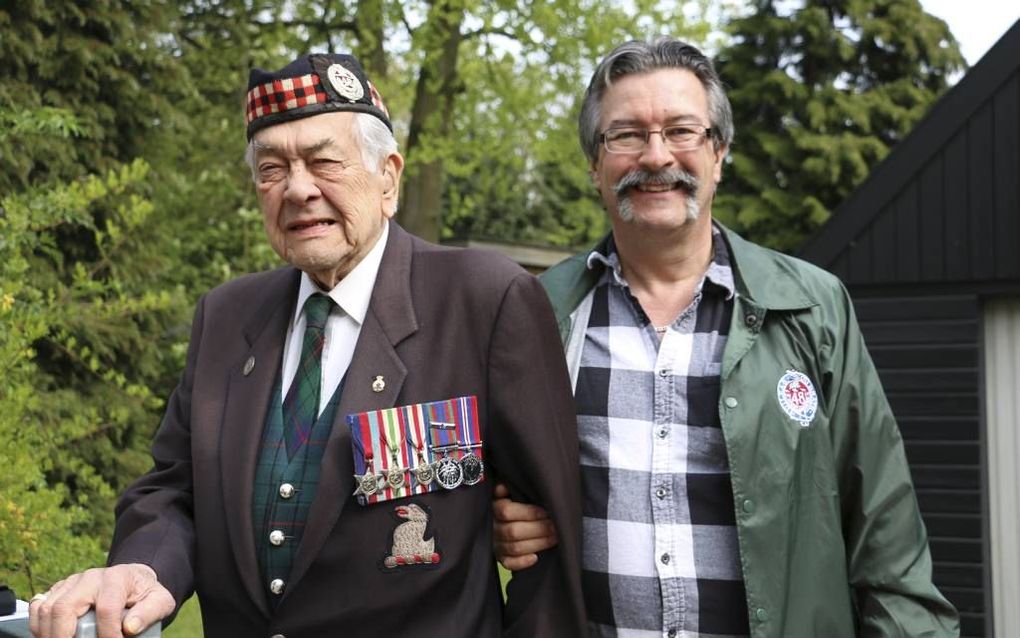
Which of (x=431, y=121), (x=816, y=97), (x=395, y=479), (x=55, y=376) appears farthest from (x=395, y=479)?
(x=816, y=97)

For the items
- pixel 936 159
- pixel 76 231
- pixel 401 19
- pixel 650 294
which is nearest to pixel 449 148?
pixel 401 19

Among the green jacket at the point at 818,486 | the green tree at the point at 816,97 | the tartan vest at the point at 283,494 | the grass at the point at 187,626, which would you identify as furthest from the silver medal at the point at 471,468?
the green tree at the point at 816,97

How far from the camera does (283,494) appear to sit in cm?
216

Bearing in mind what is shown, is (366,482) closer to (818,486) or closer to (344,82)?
(344,82)

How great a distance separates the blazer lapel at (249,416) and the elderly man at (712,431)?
45 cm

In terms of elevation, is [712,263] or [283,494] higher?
[712,263]

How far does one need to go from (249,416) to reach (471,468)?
0.42 m

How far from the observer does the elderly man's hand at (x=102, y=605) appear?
189 cm

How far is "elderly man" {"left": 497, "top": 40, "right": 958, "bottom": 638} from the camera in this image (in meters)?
2.40

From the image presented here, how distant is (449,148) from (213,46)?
107 inches

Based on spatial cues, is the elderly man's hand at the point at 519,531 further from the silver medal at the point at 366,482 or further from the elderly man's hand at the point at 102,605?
the elderly man's hand at the point at 102,605

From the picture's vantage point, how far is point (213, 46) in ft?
41.1

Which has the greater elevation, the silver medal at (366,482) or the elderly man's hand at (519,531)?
the silver medal at (366,482)

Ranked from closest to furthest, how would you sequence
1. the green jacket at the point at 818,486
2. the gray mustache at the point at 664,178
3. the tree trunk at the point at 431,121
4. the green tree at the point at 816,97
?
the green jacket at the point at 818,486
the gray mustache at the point at 664,178
the tree trunk at the point at 431,121
the green tree at the point at 816,97
